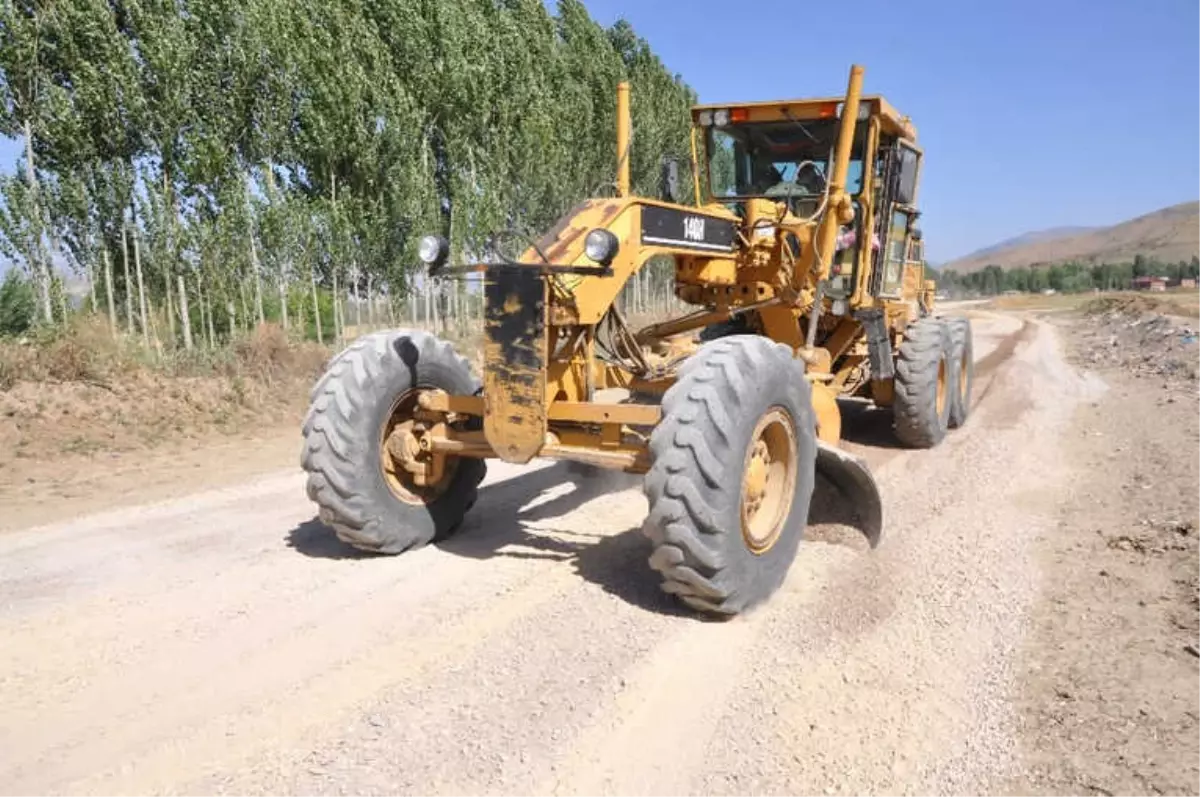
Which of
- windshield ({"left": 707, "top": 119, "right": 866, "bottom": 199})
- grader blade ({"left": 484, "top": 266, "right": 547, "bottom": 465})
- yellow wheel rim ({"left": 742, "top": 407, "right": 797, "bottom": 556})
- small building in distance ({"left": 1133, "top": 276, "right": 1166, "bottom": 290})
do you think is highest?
windshield ({"left": 707, "top": 119, "right": 866, "bottom": 199})

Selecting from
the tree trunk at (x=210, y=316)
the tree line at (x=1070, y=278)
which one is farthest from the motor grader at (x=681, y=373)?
the tree line at (x=1070, y=278)

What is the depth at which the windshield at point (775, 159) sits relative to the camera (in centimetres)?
716

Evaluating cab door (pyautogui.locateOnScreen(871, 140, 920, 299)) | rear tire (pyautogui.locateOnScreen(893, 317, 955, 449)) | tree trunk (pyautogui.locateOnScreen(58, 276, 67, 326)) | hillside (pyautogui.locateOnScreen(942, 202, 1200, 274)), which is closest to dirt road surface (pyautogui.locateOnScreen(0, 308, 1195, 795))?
rear tire (pyautogui.locateOnScreen(893, 317, 955, 449))

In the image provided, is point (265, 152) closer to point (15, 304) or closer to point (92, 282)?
point (92, 282)

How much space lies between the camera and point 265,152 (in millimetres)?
14562

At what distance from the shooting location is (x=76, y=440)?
8711mm

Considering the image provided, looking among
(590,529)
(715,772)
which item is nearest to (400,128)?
(590,529)

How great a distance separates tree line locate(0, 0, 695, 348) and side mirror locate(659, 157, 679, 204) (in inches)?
160

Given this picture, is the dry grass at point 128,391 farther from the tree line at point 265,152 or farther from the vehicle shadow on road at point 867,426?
the vehicle shadow on road at point 867,426

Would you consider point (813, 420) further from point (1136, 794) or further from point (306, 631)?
point (306, 631)

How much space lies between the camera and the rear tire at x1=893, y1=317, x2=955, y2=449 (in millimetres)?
7859

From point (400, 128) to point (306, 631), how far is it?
14161mm

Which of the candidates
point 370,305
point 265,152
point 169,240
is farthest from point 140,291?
point 370,305

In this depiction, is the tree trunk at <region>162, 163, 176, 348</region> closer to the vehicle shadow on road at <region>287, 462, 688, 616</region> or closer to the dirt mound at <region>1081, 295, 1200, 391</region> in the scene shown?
the vehicle shadow on road at <region>287, 462, 688, 616</region>
